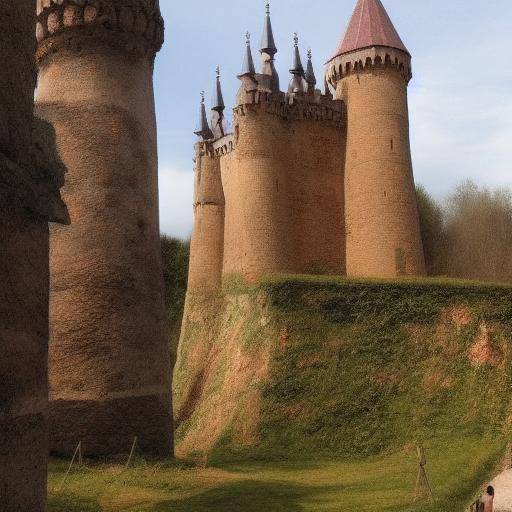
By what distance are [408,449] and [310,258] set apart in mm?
12101

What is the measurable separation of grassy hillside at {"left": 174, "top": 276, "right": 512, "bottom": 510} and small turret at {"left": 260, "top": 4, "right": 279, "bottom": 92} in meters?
10.5

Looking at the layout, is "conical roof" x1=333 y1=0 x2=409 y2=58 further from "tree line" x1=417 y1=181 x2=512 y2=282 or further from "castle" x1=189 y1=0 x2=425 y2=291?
"tree line" x1=417 y1=181 x2=512 y2=282

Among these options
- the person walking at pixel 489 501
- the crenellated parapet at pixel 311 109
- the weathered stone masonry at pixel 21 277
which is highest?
the crenellated parapet at pixel 311 109

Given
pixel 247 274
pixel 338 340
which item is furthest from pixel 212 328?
pixel 338 340

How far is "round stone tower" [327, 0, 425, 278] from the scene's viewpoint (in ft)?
95.2

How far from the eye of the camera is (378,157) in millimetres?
29578

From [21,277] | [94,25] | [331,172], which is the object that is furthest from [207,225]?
[21,277]

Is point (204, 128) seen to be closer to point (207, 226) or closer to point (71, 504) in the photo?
point (207, 226)

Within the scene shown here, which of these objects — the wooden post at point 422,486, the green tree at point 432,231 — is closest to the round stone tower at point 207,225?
the green tree at point 432,231

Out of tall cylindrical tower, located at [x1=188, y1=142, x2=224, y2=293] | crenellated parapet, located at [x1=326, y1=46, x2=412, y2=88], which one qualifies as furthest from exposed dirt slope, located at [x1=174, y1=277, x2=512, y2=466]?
crenellated parapet, located at [x1=326, y1=46, x2=412, y2=88]

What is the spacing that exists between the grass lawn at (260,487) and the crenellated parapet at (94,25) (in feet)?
31.1

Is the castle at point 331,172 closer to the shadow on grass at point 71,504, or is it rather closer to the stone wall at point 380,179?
the stone wall at point 380,179

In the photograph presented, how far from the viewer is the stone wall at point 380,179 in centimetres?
2895

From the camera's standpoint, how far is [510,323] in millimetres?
23109
